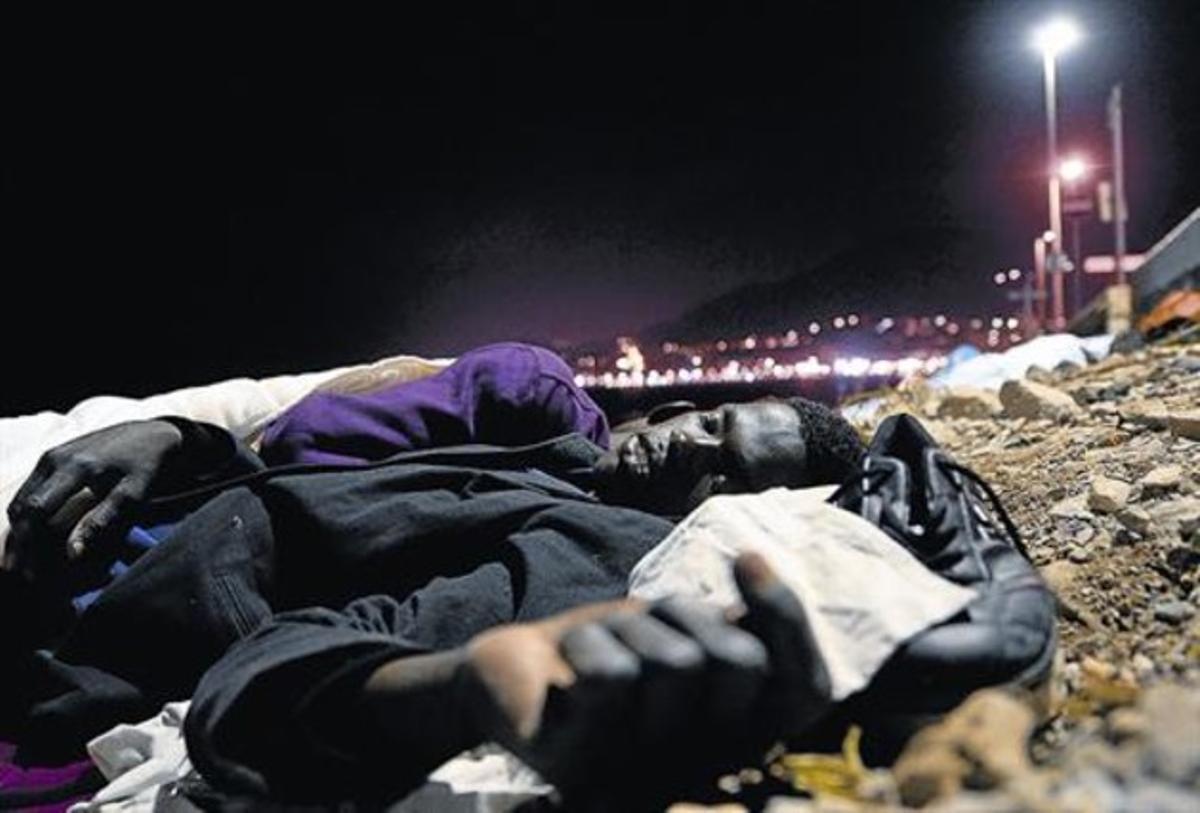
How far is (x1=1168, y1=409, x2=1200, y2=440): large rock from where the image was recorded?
279 centimetres

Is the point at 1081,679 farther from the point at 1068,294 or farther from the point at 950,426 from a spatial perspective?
the point at 1068,294

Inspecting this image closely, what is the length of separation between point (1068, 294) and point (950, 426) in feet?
68.4

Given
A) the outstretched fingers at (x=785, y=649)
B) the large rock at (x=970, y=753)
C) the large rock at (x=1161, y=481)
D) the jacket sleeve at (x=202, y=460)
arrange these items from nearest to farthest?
1. the large rock at (x=970, y=753)
2. the outstretched fingers at (x=785, y=649)
3. the large rock at (x=1161, y=481)
4. the jacket sleeve at (x=202, y=460)

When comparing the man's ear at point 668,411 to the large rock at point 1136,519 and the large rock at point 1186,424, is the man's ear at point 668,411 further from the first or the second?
the large rock at point 1186,424

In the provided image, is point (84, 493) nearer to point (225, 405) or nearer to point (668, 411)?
point (225, 405)

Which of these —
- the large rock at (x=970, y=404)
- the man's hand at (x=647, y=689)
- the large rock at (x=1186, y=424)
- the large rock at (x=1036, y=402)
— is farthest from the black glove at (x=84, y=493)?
the large rock at (x=970, y=404)

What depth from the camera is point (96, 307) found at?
15.2 m

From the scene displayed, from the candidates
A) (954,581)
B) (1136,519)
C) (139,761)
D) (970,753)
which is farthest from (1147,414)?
(139,761)

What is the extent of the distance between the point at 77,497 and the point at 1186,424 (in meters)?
2.76

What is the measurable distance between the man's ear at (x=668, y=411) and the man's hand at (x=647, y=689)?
1781 millimetres

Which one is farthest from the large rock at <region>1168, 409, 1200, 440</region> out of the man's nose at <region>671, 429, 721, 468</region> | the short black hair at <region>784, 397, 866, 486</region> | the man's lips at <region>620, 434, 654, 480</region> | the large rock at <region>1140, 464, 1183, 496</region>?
the man's lips at <region>620, 434, 654, 480</region>

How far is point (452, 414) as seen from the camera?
273cm

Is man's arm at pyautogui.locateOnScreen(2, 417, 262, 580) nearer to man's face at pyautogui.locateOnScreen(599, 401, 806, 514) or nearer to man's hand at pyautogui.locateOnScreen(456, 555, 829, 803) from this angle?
man's face at pyautogui.locateOnScreen(599, 401, 806, 514)

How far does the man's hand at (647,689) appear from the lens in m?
1.08
